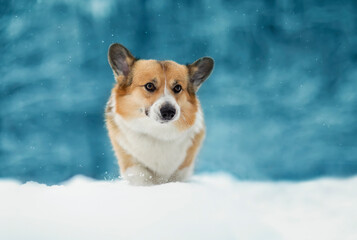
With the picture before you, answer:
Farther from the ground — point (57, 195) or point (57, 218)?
point (57, 195)

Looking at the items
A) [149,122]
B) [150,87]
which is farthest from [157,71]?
[149,122]

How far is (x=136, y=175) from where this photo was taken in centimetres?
584

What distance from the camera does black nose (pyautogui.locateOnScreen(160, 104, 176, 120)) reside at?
201 inches

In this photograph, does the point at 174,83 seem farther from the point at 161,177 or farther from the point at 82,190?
the point at 82,190

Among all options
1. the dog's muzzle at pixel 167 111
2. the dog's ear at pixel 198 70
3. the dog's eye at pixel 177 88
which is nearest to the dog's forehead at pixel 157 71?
the dog's eye at pixel 177 88

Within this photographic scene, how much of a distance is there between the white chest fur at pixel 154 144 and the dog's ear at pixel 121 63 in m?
0.58

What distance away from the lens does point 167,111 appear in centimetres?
510

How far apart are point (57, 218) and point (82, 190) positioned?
0.60 meters

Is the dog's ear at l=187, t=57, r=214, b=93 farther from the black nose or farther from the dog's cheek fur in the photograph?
the black nose

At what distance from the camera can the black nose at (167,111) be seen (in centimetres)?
510

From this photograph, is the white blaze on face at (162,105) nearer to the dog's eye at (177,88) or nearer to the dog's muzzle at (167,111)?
the dog's muzzle at (167,111)

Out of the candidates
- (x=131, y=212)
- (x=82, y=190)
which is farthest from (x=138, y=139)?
(x=131, y=212)

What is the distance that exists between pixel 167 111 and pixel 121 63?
136cm

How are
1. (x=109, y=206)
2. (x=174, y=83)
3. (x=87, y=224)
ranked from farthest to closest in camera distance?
(x=174, y=83) → (x=109, y=206) → (x=87, y=224)
